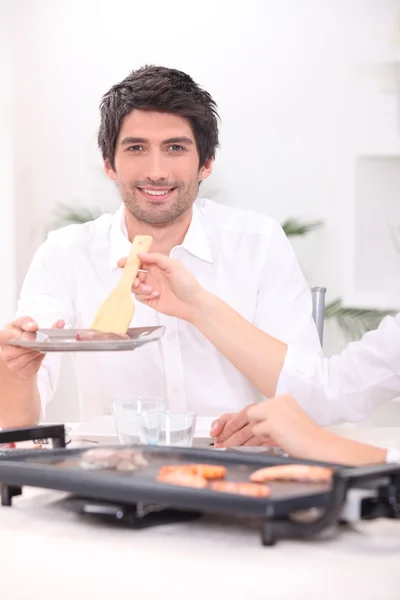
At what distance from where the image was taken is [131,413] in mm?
1509

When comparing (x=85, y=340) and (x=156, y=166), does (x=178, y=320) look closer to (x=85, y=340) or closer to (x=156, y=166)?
(x=156, y=166)

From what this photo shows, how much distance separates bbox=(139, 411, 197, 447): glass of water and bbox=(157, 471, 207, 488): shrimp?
0.33 meters

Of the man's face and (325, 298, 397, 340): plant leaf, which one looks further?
(325, 298, 397, 340): plant leaf

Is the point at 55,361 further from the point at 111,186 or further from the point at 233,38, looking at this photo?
the point at 233,38

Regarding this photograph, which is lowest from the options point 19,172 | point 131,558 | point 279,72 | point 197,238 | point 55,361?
point 131,558

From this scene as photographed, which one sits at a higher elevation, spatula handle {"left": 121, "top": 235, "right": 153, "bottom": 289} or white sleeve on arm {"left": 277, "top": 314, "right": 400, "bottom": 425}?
spatula handle {"left": 121, "top": 235, "right": 153, "bottom": 289}

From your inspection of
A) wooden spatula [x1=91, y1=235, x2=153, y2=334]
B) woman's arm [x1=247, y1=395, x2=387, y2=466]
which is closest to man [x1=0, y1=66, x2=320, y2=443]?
wooden spatula [x1=91, y1=235, x2=153, y2=334]

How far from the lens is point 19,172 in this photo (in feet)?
15.5

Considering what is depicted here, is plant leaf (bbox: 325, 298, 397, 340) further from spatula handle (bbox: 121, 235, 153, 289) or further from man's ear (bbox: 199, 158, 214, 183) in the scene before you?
spatula handle (bbox: 121, 235, 153, 289)

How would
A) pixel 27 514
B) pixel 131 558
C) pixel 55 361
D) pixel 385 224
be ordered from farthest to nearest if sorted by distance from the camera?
1. pixel 385 224
2. pixel 55 361
3. pixel 27 514
4. pixel 131 558

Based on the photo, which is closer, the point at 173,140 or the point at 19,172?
the point at 173,140

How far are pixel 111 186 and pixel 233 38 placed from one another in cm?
100

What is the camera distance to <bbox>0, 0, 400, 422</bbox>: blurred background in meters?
4.51

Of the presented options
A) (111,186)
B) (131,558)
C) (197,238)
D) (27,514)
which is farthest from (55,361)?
(111,186)
